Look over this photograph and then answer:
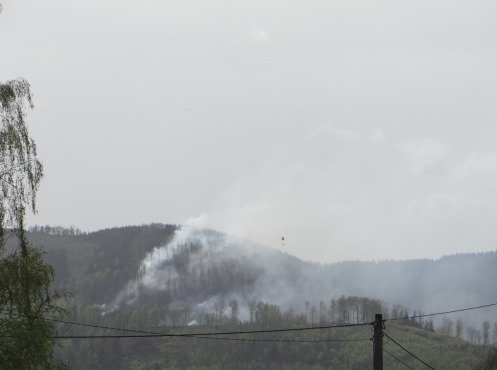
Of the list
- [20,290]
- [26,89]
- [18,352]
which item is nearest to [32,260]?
[20,290]

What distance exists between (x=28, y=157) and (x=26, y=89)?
2084mm

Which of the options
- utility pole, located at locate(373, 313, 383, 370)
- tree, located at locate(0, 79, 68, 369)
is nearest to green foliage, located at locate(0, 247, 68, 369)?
tree, located at locate(0, 79, 68, 369)

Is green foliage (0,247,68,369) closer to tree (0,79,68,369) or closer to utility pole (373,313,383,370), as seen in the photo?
tree (0,79,68,369)

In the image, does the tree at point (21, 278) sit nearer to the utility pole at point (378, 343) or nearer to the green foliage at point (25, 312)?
the green foliage at point (25, 312)

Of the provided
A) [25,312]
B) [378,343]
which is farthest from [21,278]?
[378,343]

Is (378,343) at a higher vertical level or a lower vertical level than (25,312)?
lower

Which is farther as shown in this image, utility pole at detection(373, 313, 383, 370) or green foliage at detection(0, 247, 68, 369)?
utility pole at detection(373, 313, 383, 370)

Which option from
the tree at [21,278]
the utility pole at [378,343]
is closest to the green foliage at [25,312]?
the tree at [21,278]

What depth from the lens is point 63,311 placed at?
23.2m

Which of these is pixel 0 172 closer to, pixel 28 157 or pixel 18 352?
pixel 28 157

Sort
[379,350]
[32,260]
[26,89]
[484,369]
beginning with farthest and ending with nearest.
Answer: [484,369] < [379,350] < [26,89] < [32,260]

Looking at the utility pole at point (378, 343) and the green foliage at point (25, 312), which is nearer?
the green foliage at point (25, 312)

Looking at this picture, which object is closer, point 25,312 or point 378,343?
point 25,312

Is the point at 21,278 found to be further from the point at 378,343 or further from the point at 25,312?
the point at 378,343
